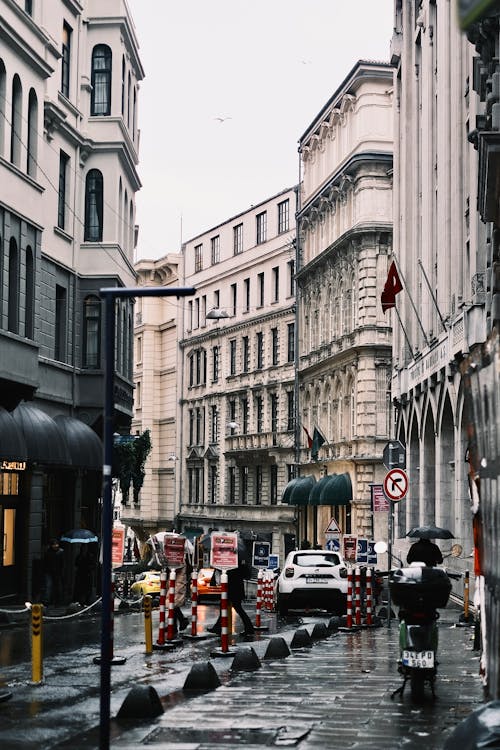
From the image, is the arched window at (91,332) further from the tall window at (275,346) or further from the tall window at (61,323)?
the tall window at (275,346)

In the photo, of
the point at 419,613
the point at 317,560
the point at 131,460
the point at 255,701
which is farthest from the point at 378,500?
the point at 131,460

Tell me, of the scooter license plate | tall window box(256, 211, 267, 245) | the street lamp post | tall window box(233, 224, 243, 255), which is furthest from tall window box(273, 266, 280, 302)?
the street lamp post

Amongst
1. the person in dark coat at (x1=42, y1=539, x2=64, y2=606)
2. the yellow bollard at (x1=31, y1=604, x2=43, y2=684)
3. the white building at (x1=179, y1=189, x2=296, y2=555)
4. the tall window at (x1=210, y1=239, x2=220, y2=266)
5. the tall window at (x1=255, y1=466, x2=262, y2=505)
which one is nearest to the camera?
the yellow bollard at (x1=31, y1=604, x2=43, y2=684)

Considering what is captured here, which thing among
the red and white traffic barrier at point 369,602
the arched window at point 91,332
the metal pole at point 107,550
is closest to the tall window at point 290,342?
the arched window at point 91,332

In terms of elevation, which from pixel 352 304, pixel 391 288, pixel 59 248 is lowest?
pixel 391 288

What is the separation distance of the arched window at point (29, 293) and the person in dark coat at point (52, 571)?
5.33 m

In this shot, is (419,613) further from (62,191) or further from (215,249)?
(215,249)

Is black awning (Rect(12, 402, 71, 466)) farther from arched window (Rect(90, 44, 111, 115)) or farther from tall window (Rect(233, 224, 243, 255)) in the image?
tall window (Rect(233, 224, 243, 255))

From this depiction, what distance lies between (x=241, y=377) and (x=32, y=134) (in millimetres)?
49257

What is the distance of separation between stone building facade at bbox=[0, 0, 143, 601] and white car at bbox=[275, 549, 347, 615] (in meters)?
6.57

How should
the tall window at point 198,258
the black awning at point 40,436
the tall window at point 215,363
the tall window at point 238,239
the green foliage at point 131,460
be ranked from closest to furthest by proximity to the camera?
the black awning at point 40,436, the green foliage at point 131,460, the tall window at point 238,239, the tall window at point 215,363, the tall window at point 198,258

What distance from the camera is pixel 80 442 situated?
3550 centimetres

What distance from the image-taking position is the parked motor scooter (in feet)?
44.5

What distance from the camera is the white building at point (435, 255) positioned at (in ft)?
120
